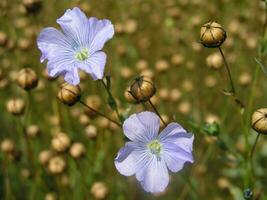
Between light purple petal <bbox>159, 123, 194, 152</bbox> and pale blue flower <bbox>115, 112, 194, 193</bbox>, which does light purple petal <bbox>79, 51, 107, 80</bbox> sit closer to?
pale blue flower <bbox>115, 112, 194, 193</bbox>

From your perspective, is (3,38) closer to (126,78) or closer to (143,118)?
(126,78)

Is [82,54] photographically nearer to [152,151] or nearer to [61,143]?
[152,151]

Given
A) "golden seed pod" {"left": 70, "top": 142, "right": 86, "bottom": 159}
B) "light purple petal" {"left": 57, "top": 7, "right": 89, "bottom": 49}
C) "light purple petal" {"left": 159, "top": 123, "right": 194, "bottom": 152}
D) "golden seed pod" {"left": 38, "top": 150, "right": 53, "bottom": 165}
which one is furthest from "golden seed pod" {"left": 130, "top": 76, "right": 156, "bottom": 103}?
"golden seed pod" {"left": 38, "top": 150, "right": 53, "bottom": 165}

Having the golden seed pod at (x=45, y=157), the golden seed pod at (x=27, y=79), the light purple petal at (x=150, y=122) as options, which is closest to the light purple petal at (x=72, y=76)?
the light purple petal at (x=150, y=122)

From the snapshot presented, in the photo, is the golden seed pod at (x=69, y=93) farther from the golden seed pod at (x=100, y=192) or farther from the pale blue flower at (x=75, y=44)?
the golden seed pod at (x=100, y=192)

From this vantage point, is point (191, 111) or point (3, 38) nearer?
point (3, 38)

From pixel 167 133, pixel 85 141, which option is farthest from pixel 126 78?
pixel 167 133
